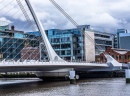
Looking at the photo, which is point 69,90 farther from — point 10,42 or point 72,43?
point 72,43

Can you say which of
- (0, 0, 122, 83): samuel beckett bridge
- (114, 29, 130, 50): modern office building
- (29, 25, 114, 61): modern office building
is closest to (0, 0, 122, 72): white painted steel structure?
(0, 0, 122, 83): samuel beckett bridge

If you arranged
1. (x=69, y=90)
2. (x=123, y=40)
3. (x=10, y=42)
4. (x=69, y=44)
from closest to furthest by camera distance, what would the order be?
1. (x=69, y=90)
2. (x=10, y=42)
3. (x=69, y=44)
4. (x=123, y=40)

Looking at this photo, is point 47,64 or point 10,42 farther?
point 10,42

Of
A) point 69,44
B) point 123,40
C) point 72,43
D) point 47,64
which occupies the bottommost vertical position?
point 47,64

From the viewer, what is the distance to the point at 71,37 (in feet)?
301

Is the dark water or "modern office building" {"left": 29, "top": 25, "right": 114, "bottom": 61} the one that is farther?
"modern office building" {"left": 29, "top": 25, "right": 114, "bottom": 61}

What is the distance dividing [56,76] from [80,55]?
136 ft

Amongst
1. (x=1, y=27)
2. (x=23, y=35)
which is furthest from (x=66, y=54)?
(x=1, y=27)

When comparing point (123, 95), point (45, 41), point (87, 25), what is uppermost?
point (87, 25)

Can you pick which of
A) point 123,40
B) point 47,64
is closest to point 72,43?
point 123,40

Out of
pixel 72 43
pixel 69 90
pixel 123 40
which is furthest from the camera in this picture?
pixel 123 40

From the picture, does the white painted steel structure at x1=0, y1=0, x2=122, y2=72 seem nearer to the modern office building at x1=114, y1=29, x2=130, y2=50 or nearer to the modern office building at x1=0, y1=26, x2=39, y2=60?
the modern office building at x1=0, y1=26, x2=39, y2=60

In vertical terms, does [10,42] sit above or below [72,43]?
below

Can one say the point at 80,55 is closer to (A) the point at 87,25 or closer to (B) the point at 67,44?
(B) the point at 67,44
